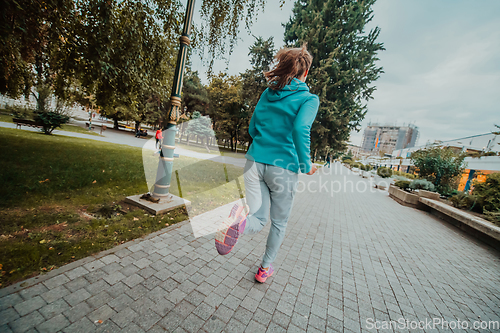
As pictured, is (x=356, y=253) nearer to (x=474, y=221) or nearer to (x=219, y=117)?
(x=474, y=221)

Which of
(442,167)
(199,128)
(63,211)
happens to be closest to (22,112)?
(199,128)

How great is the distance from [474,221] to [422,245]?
2576 millimetres

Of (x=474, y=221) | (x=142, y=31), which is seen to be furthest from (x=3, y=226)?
(x=474, y=221)

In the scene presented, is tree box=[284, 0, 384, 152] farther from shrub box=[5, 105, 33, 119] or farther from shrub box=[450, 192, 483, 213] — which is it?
shrub box=[5, 105, 33, 119]

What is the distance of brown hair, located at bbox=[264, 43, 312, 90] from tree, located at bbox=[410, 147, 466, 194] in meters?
12.6

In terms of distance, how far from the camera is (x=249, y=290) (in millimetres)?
2188

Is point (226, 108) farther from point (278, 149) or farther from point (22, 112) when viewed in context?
point (278, 149)

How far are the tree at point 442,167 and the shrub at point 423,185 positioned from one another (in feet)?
2.80

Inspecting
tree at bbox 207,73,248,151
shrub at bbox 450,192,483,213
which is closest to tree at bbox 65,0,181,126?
shrub at bbox 450,192,483,213

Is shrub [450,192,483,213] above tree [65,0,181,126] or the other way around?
the other way around

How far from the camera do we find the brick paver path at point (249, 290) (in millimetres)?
1664

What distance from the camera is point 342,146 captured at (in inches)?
820

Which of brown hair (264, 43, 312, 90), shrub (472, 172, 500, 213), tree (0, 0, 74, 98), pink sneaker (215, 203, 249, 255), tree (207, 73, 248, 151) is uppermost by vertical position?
tree (207, 73, 248, 151)

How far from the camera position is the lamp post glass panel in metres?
3.94
